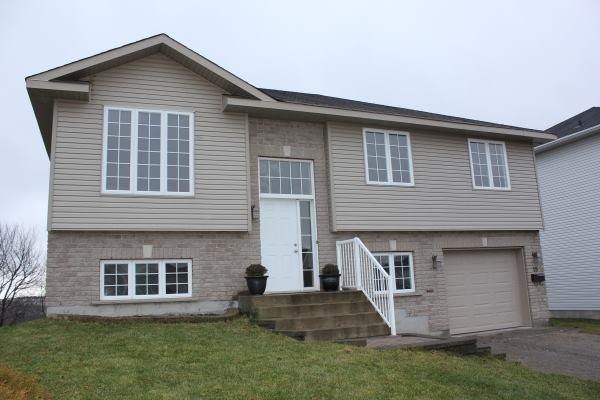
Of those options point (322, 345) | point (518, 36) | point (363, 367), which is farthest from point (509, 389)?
point (518, 36)

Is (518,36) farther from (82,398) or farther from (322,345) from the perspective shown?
(82,398)

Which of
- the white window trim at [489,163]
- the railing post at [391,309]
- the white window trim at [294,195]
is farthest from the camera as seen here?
the white window trim at [489,163]

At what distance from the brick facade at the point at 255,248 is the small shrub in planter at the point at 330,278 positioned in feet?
2.34

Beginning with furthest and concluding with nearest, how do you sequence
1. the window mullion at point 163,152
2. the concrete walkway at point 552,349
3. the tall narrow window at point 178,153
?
the tall narrow window at point 178,153
the window mullion at point 163,152
the concrete walkway at point 552,349

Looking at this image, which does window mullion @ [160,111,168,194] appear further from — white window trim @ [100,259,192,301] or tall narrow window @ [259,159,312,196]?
tall narrow window @ [259,159,312,196]

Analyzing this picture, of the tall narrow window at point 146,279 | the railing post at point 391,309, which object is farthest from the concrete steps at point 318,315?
the tall narrow window at point 146,279

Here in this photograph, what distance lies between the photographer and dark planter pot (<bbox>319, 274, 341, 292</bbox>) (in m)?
10.8

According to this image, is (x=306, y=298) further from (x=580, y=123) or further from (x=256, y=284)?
(x=580, y=123)

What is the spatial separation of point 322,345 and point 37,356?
12.9 ft

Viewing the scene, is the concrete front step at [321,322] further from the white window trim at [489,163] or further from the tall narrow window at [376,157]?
the white window trim at [489,163]

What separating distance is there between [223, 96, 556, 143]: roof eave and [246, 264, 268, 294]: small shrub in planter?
132 inches

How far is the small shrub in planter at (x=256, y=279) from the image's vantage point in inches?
395

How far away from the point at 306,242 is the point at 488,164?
5881 millimetres

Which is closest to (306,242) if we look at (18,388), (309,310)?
(309,310)
